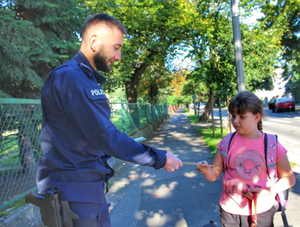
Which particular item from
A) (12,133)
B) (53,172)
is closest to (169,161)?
(53,172)

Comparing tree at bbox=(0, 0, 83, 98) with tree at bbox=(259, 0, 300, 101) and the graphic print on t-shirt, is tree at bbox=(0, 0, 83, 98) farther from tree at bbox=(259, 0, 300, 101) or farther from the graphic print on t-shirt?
tree at bbox=(259, 0, 300, 101)

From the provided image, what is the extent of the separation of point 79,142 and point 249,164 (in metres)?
1.34

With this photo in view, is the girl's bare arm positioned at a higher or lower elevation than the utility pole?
lower

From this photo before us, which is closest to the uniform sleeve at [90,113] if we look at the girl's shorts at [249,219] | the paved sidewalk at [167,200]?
the girl's shorts at [249,219]

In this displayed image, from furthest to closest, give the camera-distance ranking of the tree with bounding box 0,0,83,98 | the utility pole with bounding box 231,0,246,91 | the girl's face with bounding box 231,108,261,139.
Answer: the utility pole with bounding box 231,0,246,91 < the tree with bounding box 0,0,83,98 < the girl's face with bounding box 231,108,261,139

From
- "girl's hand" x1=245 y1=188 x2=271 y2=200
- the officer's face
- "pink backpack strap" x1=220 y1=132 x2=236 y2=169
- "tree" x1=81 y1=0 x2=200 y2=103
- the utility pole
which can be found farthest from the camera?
"tree" x1=81 y1=0 x2=200 y2=103

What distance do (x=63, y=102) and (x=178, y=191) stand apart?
391 centimetres

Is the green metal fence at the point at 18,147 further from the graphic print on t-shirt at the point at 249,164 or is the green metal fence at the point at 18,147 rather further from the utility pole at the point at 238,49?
the utility pole at the point at 238,49

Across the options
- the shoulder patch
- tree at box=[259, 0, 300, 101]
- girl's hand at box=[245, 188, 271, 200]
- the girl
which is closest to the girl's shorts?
the girl

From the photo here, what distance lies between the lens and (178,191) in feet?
15.8

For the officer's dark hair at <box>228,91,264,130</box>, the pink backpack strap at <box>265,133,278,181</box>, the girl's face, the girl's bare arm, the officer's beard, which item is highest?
the officer's beard

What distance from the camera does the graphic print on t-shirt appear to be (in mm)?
1930

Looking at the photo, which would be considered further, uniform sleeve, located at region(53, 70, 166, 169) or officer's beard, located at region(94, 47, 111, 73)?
officer's beard, located at region(94, 47, 111, 73)

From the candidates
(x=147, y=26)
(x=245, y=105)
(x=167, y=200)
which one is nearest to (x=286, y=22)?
(x=147, y=26)
